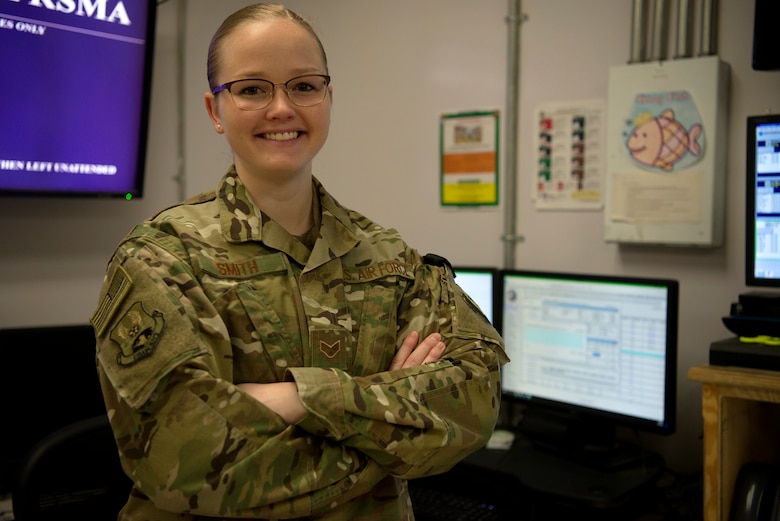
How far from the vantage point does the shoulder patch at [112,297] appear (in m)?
1.00

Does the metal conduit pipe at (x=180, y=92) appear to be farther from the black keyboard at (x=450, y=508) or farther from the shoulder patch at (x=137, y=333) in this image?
the shoulder patch at (x=137, y=333)

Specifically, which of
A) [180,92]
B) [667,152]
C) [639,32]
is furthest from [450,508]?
[180,92]

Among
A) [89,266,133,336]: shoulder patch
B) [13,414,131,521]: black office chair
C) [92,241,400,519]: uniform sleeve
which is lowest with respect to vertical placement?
[13,414,131,521]: black office chair

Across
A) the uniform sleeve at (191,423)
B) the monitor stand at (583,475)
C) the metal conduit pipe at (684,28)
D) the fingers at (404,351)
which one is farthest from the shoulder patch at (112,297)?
the metal conduit pipe at (684,28)

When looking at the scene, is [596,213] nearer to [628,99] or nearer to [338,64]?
[628,99]

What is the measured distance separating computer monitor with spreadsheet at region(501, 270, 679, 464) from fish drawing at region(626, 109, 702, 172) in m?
0.35

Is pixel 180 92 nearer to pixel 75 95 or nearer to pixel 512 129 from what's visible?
pixel 75 95

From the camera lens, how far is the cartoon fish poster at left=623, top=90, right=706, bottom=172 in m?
1.76

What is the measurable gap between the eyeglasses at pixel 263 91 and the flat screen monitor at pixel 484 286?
96 centimetres

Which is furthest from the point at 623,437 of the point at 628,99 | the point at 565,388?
the point at 628,99

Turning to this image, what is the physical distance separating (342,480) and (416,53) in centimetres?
168

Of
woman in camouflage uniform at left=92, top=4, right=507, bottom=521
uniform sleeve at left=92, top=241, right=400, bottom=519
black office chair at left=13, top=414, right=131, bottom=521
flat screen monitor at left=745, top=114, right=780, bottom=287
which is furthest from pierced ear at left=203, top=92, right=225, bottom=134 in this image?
flat screen monitor at left=745, top=114, right=780, bottom=287

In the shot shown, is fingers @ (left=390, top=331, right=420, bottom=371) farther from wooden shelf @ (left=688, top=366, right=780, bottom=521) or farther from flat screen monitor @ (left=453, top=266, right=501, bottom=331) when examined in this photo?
flat screen monitor @ (left=453, top=266, right=501, bottom=331)

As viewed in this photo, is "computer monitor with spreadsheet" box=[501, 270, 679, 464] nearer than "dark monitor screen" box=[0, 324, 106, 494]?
Yes
